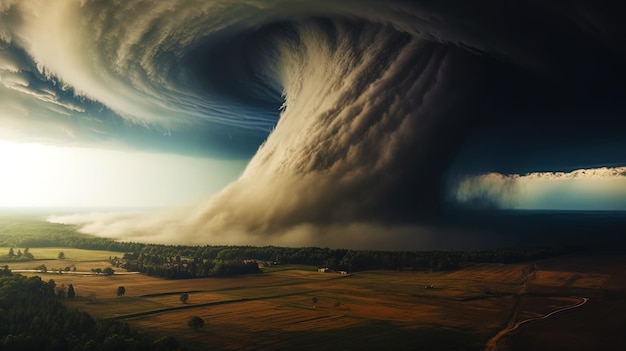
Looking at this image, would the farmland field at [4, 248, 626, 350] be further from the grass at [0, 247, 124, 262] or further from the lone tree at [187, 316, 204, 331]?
the grass at [0, 247, 124, 262]

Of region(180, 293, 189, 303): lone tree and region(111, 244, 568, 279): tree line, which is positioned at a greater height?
region(111, 244, 568, 279): tree line

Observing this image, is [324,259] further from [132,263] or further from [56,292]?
[56,292]

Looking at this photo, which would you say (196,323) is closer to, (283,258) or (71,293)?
(71,293)

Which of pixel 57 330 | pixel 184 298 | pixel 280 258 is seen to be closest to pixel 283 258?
pixel 280 258

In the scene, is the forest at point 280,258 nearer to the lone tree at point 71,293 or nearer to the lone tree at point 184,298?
the lone tree at point 184,298

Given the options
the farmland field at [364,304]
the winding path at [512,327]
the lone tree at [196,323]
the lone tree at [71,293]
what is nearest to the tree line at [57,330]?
the farmland field at [364,304]

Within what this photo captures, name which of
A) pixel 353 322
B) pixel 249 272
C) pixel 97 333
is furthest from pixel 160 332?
pixel 249 272

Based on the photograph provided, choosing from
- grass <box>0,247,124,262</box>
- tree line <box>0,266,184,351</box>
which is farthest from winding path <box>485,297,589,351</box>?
grass <box>0,247,124,262</box>
